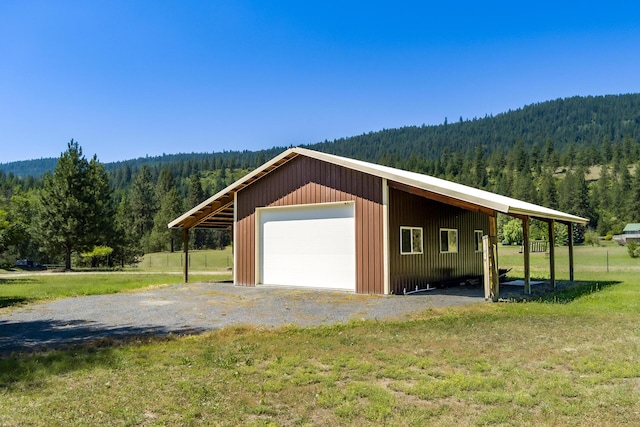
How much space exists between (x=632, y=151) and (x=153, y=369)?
142 m

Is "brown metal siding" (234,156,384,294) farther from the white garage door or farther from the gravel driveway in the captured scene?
the gravel driveway

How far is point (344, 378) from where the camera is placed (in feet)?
18.4

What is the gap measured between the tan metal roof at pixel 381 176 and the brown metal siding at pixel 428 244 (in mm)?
878

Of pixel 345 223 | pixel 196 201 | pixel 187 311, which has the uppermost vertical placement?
pixel 196 201

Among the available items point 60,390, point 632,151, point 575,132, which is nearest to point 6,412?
point 60,390

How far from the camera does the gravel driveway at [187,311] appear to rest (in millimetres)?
8797

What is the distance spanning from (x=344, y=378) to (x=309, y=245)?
34.7 feet

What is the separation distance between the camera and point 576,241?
7119 cm

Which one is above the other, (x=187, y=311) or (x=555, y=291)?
(x=187, y=311)

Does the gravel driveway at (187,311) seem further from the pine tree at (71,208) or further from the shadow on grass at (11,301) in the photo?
the pine tree at (71,208)

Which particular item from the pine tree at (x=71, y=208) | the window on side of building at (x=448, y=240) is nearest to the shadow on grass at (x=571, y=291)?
the window on side of building at (x=448, y=240)

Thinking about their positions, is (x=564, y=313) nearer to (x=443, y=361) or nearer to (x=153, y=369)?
(x=443, y=361)

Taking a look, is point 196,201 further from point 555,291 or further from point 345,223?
point 555,291

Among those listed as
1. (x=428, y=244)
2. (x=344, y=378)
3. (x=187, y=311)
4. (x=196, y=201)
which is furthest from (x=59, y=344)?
(x=196, y=201)
